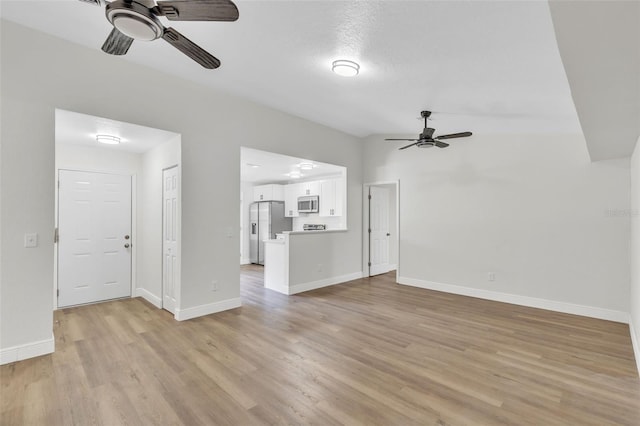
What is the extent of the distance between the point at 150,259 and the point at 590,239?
21.2 ft

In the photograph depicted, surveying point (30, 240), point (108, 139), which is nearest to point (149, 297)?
point (30, 240)

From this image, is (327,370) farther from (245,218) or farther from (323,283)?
(245,218)

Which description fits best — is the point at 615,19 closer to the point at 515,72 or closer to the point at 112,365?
the point at 515,72

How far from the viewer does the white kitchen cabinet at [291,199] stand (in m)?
8.46

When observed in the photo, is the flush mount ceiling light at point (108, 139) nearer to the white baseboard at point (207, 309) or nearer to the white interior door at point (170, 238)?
the white interior door at point (170, 238)

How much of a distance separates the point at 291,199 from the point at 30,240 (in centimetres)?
612

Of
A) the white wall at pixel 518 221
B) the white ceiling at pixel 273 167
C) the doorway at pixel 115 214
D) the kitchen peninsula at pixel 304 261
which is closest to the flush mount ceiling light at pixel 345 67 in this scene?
the white ceiling at pixel 273 167

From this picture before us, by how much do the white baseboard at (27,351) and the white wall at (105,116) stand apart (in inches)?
1.8

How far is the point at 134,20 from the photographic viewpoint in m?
1.72

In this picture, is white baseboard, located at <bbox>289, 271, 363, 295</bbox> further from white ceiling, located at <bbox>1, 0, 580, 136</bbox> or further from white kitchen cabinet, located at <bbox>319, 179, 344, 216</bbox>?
white ceiling, located at <bbox>1, 0, 580, 136</bbox>

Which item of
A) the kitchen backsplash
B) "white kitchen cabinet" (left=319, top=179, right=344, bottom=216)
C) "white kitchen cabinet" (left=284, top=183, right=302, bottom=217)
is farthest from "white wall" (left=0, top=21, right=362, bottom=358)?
"white kitchen cabinet" (left=284, top=183, right=302, bottom=217)

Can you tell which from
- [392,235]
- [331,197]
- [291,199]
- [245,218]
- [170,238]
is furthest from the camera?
[245,218]

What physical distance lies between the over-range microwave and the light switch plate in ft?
18.1

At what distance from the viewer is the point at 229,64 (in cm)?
341
